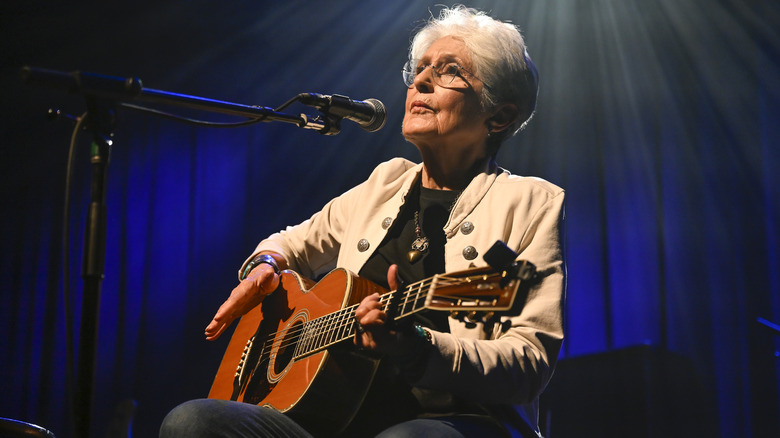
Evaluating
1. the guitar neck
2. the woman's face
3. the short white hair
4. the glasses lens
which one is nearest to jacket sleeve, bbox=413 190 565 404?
the guitar neck

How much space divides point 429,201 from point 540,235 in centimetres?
47

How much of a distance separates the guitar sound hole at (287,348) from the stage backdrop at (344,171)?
180cm

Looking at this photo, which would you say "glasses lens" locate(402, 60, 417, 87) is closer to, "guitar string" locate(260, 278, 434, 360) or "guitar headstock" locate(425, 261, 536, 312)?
"guitar string" locate(260, 278, 434, 360)

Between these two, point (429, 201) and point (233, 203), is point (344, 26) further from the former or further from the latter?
point (429, 201)

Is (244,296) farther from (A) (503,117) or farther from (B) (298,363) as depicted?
(A) (503,117)

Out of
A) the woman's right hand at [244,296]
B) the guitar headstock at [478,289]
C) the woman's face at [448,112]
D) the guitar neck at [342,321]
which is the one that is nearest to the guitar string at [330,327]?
the guitar neck at [342,321]

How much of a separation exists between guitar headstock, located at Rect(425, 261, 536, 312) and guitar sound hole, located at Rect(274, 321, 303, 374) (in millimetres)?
640

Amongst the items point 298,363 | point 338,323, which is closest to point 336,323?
point 338,323

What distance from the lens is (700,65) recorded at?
359 cm

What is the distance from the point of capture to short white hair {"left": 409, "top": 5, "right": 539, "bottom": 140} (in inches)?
85.5

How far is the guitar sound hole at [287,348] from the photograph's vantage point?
188 cm

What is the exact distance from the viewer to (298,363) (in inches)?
70.5

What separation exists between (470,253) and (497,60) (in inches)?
29.8

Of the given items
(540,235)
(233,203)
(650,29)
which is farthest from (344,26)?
(540,235)
